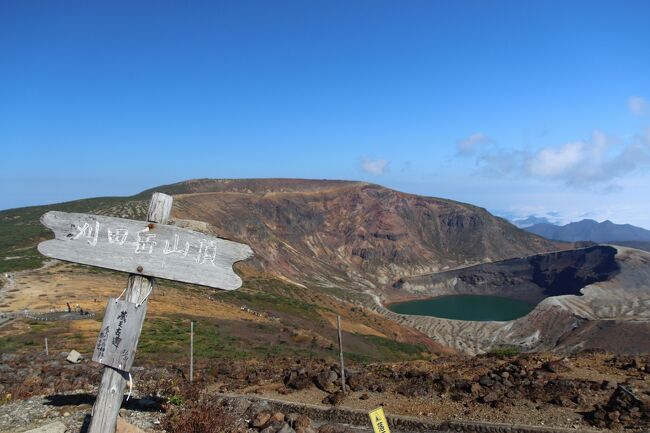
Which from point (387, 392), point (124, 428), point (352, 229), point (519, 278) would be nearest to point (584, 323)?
point (519, 278)

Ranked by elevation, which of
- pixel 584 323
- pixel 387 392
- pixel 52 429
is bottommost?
pixel 584 323

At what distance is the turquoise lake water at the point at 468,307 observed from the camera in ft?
340

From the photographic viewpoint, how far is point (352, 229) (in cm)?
14750

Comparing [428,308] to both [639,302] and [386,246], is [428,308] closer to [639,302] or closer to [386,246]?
[386,246]

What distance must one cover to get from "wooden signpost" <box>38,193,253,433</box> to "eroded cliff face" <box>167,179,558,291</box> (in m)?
91.6

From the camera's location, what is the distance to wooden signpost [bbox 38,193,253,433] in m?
5.61

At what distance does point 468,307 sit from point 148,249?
120 meters

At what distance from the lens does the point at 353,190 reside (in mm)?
159000

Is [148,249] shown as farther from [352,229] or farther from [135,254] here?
[352,229]

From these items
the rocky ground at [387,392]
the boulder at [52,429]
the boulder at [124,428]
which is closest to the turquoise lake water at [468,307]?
the rocky ground at [387,392]

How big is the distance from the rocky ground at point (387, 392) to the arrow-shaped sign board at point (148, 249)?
3.03 metres

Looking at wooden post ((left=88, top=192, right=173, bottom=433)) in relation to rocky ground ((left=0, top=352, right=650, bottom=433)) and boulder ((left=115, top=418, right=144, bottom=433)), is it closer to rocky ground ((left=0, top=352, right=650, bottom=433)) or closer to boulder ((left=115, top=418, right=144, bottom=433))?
boulder ((left=115, top=418, right=144, bottom=433))

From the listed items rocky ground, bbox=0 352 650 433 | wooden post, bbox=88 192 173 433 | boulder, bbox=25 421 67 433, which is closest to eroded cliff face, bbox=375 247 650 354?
rocky ground, bbox=0 352 650 433

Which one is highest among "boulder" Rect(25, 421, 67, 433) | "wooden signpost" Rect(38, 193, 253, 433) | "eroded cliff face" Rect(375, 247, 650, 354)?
"wooden signpost" Rect(38, 193, 253, 433)
